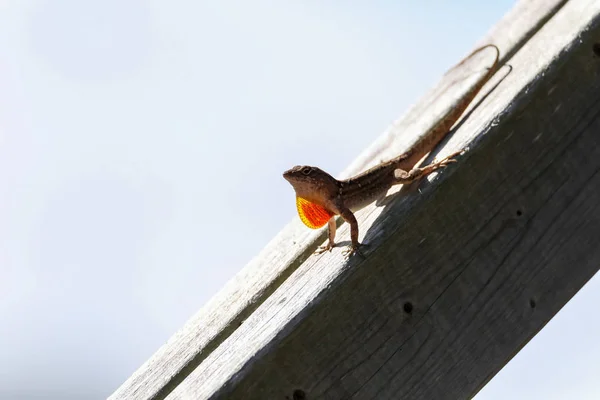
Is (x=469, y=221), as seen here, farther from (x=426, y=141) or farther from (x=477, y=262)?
(x=426, y=141)

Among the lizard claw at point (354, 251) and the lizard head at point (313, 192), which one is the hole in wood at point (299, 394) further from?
the lizard head at point (313, 192)

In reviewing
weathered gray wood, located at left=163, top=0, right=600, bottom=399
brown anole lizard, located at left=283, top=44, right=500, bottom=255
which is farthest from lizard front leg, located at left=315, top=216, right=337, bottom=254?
weathered gray wood, located at left=163, top=0, right=600, bottom=399

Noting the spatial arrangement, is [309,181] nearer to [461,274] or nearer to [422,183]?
[422,183]

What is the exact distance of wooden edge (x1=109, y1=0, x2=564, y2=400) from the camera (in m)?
2.17

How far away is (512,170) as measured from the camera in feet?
6.76

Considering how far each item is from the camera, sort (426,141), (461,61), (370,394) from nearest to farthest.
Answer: (370,394) < (426,141) < (461,61)

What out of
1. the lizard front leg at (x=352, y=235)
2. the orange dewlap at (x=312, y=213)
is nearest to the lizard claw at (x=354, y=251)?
the lizard front leg at (x=352, y=235)

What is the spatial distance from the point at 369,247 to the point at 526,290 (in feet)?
1.46

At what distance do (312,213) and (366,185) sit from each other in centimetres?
22

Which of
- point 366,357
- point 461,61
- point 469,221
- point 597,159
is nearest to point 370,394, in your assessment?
point 366,357

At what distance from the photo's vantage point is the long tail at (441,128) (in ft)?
8.63

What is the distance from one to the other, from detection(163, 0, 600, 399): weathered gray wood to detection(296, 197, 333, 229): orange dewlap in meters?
0.50

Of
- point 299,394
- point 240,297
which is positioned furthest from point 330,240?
point 299,394

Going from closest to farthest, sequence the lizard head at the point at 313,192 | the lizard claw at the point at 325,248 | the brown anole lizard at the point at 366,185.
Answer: the lizard claw at the point at 325,248, the brown anole lizard at the point at 366,185, the lizard head at the point at 313,192
